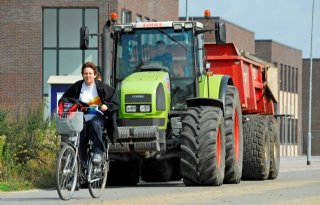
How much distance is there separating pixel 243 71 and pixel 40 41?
32.6 metres

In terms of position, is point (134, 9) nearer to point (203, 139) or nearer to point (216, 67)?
point (216, 67)

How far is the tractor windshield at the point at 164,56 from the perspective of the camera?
69.8 ft

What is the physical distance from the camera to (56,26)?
57406 mm

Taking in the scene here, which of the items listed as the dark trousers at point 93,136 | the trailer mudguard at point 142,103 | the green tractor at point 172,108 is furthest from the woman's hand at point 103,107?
the trailer mudguard at point 142,103

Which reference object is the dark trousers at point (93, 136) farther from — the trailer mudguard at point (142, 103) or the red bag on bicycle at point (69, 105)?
the trailer mudguard at point (142, 103)

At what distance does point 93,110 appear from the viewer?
1672 cm

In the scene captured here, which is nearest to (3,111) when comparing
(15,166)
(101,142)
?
(15,166)

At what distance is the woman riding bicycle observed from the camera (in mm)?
16672

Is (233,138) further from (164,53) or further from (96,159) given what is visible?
(96,159)

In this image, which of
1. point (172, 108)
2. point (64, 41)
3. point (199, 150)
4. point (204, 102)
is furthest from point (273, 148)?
point (64, 41)

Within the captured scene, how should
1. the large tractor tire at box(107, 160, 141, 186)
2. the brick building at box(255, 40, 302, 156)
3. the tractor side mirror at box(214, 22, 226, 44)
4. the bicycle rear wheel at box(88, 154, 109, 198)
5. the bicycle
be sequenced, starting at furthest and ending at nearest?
the brick building at box(255, 40, 302, 156) < the large tractor tire at box(107, 160, 141, 186) < the tractor side mirror at box(214, 22, 226, 44) < the bicycle rear wheel at box(88, 154, 109, 198) < the bicycle

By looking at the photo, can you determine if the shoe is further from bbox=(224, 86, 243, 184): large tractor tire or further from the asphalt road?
bbox=(224, 86, 243, 184): large tractor tire

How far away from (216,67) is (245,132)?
171 cm

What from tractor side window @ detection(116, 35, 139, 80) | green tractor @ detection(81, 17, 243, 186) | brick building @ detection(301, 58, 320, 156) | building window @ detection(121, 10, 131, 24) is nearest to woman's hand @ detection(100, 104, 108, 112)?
green tractor @ detection(81, 17, 243, 186)
